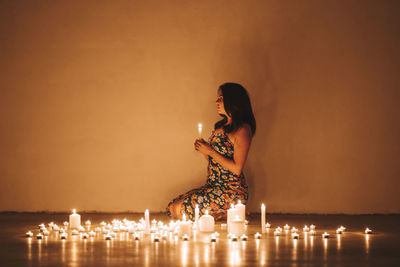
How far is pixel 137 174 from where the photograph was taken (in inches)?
213

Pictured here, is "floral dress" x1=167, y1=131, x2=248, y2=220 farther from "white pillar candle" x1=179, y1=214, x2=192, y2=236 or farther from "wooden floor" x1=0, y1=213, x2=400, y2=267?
"white pillar candle" x1=179, y1=214, x2=192, y2=236

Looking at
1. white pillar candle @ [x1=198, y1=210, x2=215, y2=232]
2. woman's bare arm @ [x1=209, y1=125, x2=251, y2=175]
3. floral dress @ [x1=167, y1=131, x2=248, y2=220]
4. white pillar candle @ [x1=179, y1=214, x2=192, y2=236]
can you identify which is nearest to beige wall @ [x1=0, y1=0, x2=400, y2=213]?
floral dress @ [x1=167, y1=131, x2=248, y2=220]

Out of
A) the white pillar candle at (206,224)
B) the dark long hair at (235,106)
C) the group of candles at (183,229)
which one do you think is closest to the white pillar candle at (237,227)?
the group of candles at (183,229)

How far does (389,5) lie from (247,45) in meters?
1.56

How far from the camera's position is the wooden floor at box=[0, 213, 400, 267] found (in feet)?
9.01

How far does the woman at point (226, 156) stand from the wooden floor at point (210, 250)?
1.29ft

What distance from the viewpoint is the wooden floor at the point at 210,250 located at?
2.75 metres

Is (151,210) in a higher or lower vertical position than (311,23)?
lower

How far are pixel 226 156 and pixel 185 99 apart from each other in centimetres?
115

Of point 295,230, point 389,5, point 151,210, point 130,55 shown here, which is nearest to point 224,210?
point 295,230

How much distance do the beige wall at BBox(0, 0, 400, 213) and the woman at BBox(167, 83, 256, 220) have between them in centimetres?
85

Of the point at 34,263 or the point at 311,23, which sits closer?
the point at 34,263

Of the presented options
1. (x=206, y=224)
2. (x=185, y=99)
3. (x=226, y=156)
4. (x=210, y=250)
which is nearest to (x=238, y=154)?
(x=226, y=156)

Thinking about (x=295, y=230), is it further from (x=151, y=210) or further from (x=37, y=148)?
(x=37, y=148)
